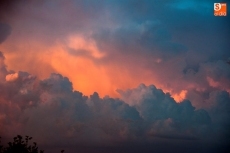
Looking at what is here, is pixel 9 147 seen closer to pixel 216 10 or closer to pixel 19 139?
pixel 19 139

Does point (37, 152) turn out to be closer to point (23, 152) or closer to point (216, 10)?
point (23, 152)

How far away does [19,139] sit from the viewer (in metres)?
13.5

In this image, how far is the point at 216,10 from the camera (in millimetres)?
19266

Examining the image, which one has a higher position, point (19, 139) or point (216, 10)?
point (216, 10)

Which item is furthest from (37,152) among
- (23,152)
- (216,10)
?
(216,10)

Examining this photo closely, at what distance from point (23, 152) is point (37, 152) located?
0.54 metres

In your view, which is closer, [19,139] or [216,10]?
[19,139]

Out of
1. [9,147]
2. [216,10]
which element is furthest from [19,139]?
[216,10]

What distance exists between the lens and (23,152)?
44.3 feet

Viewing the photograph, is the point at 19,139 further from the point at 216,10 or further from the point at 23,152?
the point at 216,10

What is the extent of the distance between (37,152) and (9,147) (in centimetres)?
107

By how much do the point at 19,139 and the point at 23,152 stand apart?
519mm

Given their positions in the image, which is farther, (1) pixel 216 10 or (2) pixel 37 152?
(1) pixel 216 10

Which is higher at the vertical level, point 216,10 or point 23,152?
point 216,10
